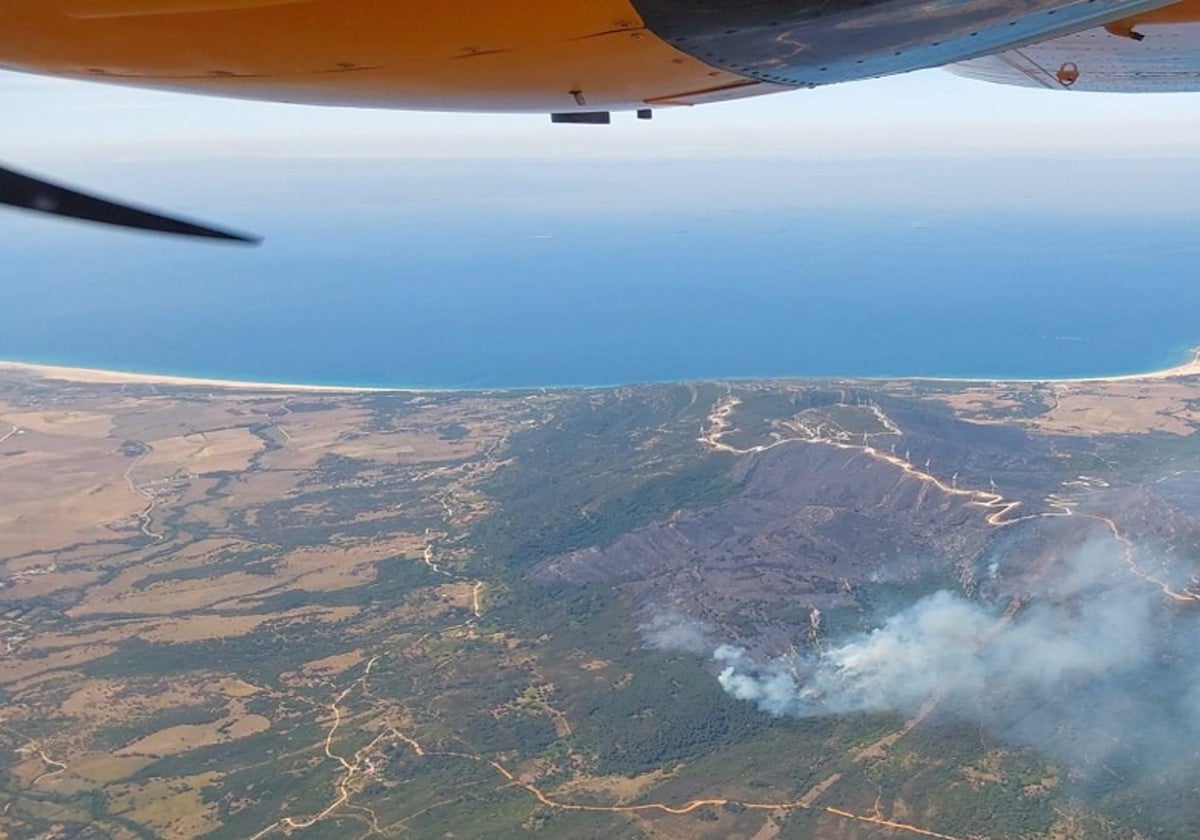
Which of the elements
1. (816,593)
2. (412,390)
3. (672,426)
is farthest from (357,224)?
(816,593)

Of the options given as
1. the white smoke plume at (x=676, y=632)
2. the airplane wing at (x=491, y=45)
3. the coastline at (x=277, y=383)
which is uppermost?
the airplane wing at (x=491, y=45)

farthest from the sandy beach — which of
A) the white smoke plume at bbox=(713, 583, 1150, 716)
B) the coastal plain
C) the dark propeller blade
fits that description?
the dark propeller blade

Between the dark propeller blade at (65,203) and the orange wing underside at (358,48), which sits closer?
the orange wing underside at (358,48)

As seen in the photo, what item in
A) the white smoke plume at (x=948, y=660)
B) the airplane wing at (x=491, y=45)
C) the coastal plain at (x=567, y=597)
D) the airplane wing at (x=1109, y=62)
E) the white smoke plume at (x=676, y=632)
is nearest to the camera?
the airplane wing at (x=491, y=45)

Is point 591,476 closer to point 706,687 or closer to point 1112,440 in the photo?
point 706,687

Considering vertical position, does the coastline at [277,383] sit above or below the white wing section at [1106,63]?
below

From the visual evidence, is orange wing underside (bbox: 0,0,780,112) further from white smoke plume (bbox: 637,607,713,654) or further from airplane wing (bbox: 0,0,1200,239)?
white smoke plume (bbox: 637,607,713,654)

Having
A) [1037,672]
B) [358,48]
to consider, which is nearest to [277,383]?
[1037,672]

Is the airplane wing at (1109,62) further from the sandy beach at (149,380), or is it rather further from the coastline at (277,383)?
the sandy beach at (149,380)

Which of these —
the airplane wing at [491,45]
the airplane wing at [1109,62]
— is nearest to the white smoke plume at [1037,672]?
the airplane wing at [1109,62]
